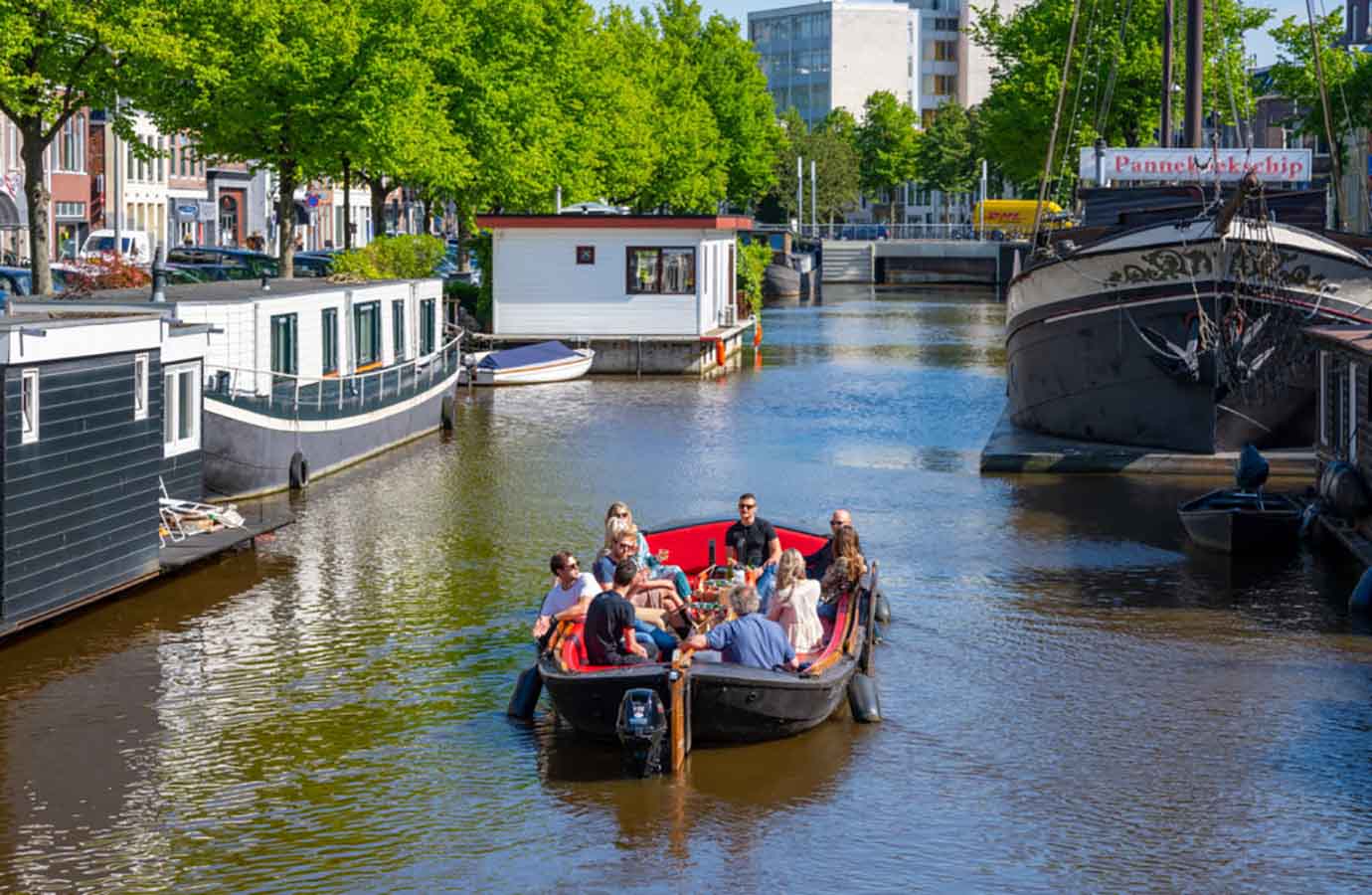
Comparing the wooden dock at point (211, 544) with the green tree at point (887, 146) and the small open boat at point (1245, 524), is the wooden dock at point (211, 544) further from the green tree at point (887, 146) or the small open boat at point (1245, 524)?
the green tree at point (887, 146)

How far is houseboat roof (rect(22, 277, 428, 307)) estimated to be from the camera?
3058cm

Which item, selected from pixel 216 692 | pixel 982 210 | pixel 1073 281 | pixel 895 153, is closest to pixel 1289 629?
pixel 216 692

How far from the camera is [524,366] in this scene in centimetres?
5250

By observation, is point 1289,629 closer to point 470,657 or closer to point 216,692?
point 470,657

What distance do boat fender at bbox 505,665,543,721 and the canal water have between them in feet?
0.46

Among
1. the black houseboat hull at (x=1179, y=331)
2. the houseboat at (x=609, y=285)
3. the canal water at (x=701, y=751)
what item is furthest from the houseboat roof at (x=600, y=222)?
the canal water at (x=701, y=751)

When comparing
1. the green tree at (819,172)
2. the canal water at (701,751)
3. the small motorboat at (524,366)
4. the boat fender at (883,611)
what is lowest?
the canal water at (701,751)

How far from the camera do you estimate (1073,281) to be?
3706 cm

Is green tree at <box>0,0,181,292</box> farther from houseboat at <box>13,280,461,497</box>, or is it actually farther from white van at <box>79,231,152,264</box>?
white van at <box>79,231,152,264</box>

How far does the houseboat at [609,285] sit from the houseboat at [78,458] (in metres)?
29.9

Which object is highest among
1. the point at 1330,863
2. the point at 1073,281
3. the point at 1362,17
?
the point at 1362,17

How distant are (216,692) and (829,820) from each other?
6739 mm

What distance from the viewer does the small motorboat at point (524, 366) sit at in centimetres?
5209

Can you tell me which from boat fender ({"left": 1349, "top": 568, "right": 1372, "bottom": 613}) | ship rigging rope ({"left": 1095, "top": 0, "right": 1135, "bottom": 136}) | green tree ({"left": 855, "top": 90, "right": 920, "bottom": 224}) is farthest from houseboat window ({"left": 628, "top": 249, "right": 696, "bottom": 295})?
green tree ({"left": 855, "top": 90, "right": 920, "bottom": 224})
